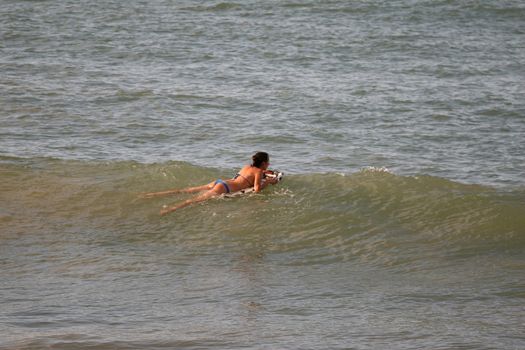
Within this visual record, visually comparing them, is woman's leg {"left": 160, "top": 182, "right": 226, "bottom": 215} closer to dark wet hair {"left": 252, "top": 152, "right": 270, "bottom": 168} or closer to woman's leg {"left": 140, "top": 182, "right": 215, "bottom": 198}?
woman's leg {"left": 140, "top": 182, "right": 215, "bottom": 198}

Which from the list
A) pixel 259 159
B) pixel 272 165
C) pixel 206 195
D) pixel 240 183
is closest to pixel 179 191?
pixel 206 195

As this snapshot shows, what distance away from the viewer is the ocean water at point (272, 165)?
7.79 meters

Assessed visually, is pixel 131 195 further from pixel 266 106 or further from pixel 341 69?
pixel 341 69

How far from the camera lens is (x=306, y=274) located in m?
9.41

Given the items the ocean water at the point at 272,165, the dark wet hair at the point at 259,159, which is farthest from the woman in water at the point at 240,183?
the ocean water at the point at 272,165

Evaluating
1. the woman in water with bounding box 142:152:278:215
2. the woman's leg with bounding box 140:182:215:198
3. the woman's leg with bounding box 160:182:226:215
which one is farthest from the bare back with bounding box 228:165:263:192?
the woman's leg with bounding box 140:182:215:198

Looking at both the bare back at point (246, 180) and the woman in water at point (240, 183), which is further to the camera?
the bare back at point (246, 180)

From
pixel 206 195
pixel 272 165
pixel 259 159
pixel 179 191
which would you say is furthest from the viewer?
pixel 272 165

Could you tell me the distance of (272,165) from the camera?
13.9 metres

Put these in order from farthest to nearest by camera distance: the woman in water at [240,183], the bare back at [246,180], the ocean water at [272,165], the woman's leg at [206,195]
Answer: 1. the bare back at [246,180]
2. the woman in water at [240,183]
3. the woman's leg at [206,195]
4. the ocean water at [272,165]

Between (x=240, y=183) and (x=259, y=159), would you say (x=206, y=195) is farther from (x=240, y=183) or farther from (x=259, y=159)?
(x=259, y=159)

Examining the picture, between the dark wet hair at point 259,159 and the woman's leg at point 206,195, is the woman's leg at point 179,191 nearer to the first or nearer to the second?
the woman's leg at point 206,195

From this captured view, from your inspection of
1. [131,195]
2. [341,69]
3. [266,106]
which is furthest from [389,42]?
[131,195]

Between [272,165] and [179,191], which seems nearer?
[179,191]
